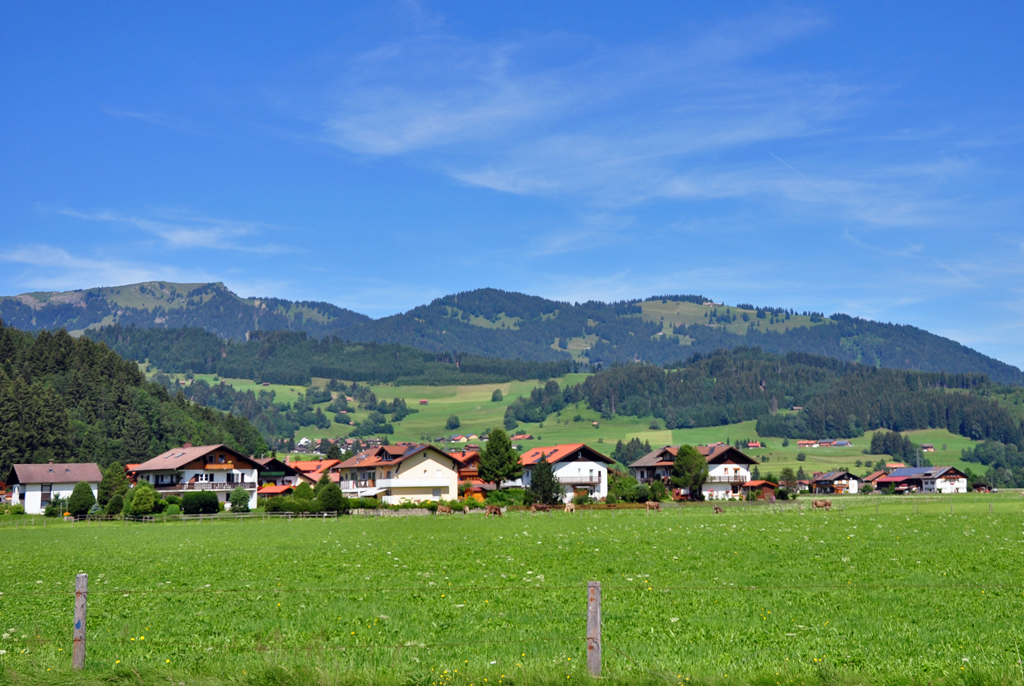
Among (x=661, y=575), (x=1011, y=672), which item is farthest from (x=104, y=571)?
(x=1011, y=672)

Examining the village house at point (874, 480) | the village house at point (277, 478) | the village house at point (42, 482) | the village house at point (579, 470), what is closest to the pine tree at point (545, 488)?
the village house at point (579, 470)

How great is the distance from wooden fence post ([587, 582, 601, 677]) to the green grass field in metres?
0.21

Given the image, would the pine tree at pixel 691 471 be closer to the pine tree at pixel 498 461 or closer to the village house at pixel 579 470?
the village house at pixel 579 470

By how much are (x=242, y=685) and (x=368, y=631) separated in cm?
391

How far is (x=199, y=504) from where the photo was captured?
282ft

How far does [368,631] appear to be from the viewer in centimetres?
1499

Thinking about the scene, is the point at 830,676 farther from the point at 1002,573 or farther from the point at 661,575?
the point at 1002,573

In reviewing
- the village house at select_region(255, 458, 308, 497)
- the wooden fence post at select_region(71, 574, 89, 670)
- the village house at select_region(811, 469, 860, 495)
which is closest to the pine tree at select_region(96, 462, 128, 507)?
the village house at select_region(255, 458, 308, 497)

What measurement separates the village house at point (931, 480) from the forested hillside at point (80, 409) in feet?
414

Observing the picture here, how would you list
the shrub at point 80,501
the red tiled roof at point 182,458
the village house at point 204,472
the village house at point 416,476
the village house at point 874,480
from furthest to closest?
the village house at point 874,480 → the village house at point 416,476 → the red tiled roof at point 182,458 → the village house at point 204,472 → the shrub at point 80,501

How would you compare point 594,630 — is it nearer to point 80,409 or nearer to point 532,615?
point 532,615

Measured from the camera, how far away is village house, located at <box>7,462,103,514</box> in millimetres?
103250

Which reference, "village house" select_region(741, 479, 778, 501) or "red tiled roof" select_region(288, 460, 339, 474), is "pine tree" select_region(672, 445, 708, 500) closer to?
"village house" select_region(741, 479, 778, 501)

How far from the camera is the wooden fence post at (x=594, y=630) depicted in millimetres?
10883
